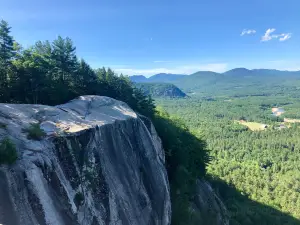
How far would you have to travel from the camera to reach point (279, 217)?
42.2 metres

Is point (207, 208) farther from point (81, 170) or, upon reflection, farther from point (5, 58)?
point (5, 58)

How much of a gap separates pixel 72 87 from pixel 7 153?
20566 mm

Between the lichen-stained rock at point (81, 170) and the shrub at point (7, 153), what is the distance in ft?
0.94

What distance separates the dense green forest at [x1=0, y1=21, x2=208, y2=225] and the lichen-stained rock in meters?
6.31

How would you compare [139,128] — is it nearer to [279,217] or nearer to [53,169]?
[53,169]

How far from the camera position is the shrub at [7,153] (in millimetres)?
A: 10035

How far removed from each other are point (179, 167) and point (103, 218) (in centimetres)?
1558

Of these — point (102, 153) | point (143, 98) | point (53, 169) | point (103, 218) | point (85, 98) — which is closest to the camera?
point (53, 169)

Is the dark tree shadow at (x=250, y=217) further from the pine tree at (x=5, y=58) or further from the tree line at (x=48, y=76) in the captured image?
the pine tree at (x=5, y=58)

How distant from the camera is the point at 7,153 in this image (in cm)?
1015

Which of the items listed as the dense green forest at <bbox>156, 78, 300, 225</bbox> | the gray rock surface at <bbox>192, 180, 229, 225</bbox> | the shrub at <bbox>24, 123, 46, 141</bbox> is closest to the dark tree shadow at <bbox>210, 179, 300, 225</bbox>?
→ the dense green forest at <bbox>156, 78, 300, 225</bbox>

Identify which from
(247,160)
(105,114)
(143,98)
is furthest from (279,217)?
(247,160)

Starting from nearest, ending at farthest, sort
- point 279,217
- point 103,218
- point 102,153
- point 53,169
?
point 53,169 < point 103,218 < point 102,153 < point 279,217

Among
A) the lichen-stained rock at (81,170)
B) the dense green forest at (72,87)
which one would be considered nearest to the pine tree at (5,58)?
the dense green forest at (72,87)
